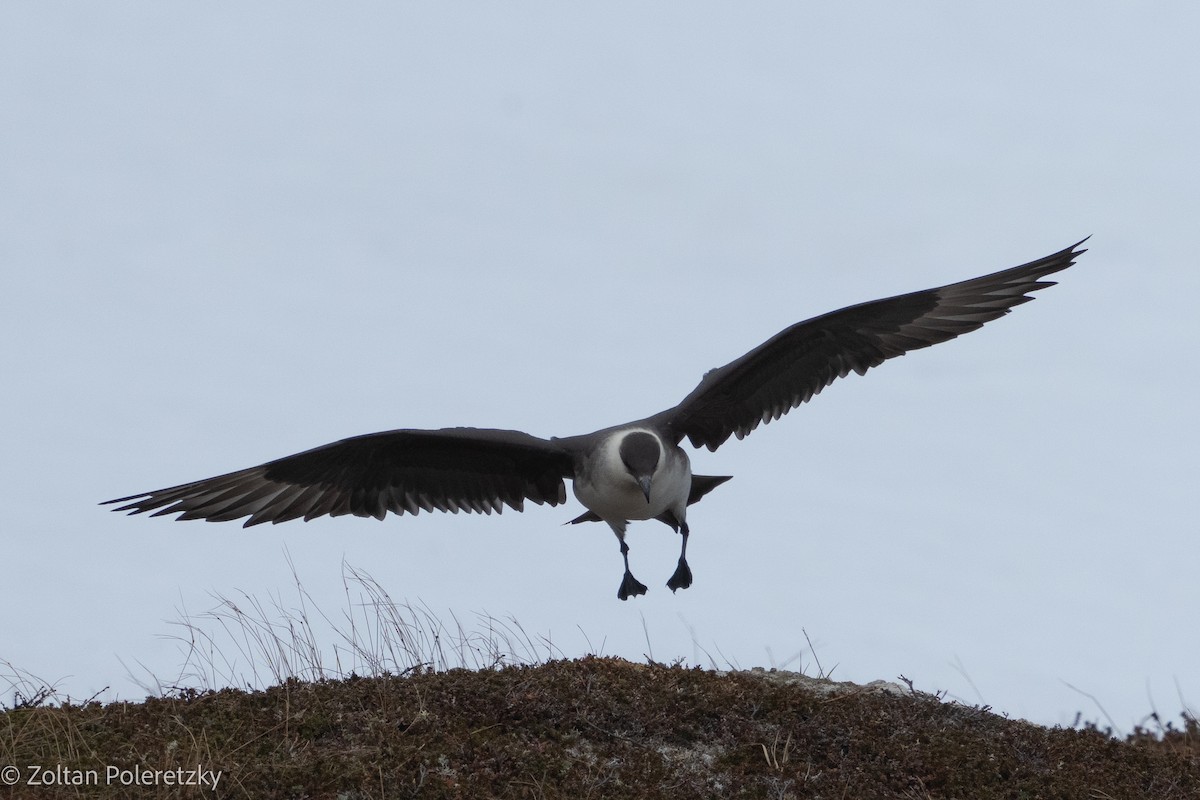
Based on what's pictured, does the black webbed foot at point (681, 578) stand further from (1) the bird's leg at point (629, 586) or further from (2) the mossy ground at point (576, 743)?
(2) the mossy ground at point (576, 743)

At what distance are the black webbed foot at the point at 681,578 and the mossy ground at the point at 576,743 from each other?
2236 mm

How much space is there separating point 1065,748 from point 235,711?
4.35 meters

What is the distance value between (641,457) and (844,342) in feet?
5.81

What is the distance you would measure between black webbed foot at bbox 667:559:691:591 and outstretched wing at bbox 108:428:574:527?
103 cm

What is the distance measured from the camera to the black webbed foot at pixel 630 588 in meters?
9.24

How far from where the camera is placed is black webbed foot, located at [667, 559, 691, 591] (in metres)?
9.18

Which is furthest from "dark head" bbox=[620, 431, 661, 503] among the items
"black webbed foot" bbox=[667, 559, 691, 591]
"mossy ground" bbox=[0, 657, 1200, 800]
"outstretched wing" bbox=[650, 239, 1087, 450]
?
"mossy ground" bbox=[0, 657, 1200, 800]

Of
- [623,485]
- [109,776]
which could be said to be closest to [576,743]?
[109,776]

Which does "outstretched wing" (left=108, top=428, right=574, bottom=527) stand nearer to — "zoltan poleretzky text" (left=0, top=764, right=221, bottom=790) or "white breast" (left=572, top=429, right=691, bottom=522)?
"white breast" (left=572, top=429, right=691, bottom=522)

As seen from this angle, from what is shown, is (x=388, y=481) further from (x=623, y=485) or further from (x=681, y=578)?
(x=681, y=578)

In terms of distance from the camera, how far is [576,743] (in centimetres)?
590

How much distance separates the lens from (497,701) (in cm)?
620

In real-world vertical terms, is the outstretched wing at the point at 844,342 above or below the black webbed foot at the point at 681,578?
above

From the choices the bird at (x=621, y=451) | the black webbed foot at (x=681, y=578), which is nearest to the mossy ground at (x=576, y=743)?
the bird at (x=621, y=451)
